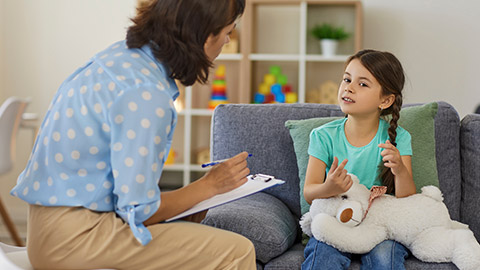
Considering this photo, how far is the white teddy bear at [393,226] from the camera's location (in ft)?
5.12

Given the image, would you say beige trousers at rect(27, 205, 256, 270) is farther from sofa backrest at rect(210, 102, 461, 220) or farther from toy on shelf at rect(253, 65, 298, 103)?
toy on shelf at rect(253, 65, 298, 103)

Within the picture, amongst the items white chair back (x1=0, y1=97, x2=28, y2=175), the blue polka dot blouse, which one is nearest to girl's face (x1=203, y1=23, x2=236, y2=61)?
the blue polka dot blouse

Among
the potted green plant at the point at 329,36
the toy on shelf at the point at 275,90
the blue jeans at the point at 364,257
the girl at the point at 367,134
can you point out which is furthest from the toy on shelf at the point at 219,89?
the blue jeans at the point at 364,257

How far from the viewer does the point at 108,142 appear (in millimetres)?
1122

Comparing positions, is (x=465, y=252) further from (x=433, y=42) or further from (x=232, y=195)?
(x=433, y=42)

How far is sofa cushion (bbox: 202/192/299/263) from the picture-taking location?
5.32ft

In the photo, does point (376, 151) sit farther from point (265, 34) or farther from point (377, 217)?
→ point (265, 34)

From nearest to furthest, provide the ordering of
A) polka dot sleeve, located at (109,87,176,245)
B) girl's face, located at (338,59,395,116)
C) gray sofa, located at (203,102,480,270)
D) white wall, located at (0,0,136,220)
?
polka dot sleeve, located at (109,87,176,245)
girl's face, located at (338,59,395,116)
gray sofa, located at (203,102,480,270)
white wall, located at (0,0,136,220)

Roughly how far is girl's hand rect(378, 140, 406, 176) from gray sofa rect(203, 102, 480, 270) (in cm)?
34

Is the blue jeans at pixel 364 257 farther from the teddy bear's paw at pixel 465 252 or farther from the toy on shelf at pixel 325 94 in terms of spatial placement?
the toy on shelf at pixel 325 94

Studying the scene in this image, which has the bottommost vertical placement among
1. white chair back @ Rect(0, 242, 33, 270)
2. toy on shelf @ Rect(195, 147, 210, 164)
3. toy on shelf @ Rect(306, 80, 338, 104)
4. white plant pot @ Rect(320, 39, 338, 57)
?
toy on shelf @ Rect(195, 147, 210, 164)

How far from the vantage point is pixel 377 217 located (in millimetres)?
1621

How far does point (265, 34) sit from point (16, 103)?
77.1 inches

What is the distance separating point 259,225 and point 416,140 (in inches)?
22.9
